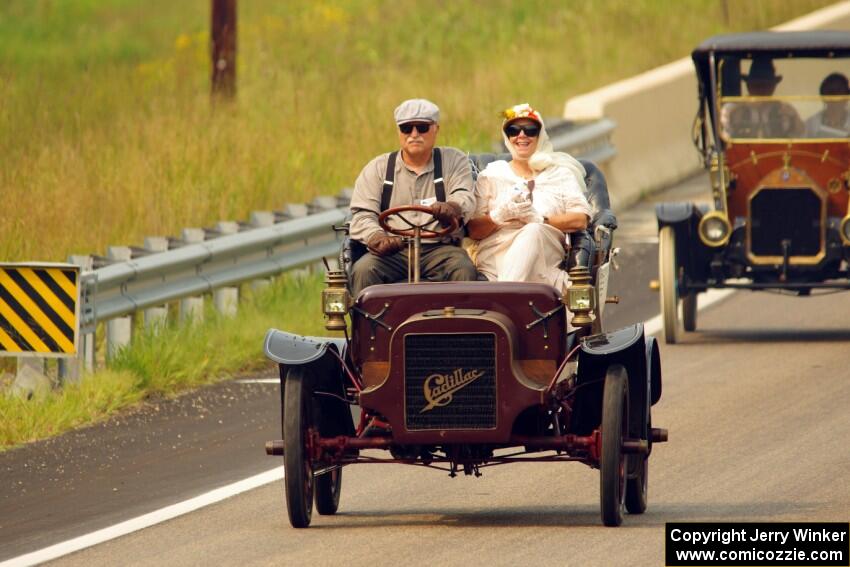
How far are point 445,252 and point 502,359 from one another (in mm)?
1082

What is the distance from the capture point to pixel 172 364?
44.3 feet

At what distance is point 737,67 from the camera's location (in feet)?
57.0

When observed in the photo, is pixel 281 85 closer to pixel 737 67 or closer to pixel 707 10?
pixel 707 10

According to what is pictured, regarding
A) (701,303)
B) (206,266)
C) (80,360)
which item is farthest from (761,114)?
(80,360)

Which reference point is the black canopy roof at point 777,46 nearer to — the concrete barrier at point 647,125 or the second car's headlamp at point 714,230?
the second car's headlamp at point 714,230

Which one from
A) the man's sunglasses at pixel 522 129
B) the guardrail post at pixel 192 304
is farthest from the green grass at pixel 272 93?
the man's sunglasses at pixel 522 129

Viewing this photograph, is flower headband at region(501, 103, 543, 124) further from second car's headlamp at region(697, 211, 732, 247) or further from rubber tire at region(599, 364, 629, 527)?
second car's headlamp at region(697, 211, 732, 247)

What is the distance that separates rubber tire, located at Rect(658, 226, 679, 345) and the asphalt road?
3.35 ft

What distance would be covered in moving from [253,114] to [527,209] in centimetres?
1256

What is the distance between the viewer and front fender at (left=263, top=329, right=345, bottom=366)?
367 inches

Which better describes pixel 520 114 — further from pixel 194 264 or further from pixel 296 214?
pixel 296 214

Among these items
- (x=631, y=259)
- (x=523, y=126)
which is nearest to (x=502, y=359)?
(x=523, y=126)

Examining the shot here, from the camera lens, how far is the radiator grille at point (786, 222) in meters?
16.2

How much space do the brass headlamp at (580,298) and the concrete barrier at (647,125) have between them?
1352 centimetres
